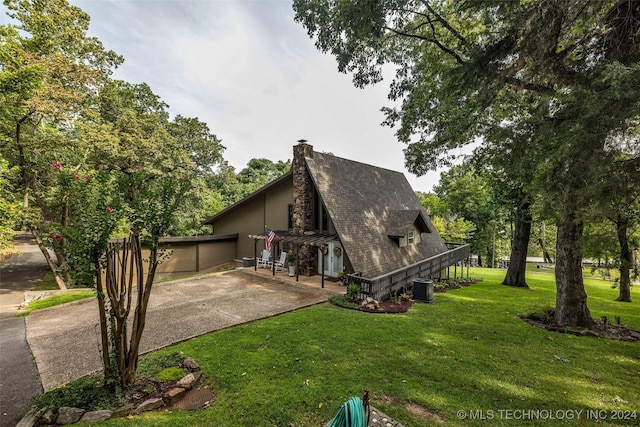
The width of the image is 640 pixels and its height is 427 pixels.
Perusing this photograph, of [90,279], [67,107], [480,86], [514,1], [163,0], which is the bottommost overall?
[90,279]

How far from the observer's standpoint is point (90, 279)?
3928mm

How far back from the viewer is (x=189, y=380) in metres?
4.47

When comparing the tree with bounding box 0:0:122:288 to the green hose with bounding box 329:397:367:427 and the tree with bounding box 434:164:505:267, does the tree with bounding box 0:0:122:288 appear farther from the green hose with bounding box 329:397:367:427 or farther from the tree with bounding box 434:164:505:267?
the tree with bounding box 434:164:505:267

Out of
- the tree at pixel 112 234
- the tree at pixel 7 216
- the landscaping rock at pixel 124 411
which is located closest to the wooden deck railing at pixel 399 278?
the tree at pixel 112 234

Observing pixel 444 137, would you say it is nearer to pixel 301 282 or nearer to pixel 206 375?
pixel 301 282

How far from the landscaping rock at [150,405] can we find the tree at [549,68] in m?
7.59

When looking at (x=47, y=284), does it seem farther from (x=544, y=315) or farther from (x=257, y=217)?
(x=544, y=315)

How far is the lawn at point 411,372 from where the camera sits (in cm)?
375

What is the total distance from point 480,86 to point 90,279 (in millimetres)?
8475

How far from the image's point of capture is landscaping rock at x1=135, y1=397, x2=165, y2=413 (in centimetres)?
383

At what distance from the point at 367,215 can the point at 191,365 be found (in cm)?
1029

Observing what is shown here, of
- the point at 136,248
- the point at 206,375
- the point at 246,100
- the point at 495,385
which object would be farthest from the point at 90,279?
the point at 246,100

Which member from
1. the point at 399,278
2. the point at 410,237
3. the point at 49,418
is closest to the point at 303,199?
the point at 399,278

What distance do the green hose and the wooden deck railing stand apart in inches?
306
